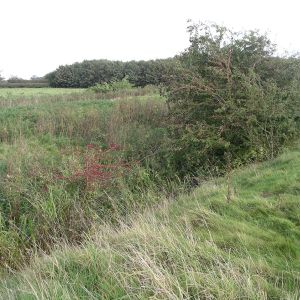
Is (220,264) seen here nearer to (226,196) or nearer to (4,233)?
(226,196)

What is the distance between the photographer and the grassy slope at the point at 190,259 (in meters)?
3.42

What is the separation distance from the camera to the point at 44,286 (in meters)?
3.65

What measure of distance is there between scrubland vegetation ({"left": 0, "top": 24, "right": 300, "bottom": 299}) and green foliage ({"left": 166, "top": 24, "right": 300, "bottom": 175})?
0.14ft

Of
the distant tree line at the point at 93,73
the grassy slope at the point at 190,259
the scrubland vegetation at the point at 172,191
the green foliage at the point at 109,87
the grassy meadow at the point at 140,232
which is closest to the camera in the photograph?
the grassy slope at the point at 190,259

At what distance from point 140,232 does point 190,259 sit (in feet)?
2.86

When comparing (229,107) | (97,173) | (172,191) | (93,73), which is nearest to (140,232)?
(97,173)

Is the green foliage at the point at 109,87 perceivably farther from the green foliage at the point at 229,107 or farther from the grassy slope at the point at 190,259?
the grassy slope at the point at 190,259

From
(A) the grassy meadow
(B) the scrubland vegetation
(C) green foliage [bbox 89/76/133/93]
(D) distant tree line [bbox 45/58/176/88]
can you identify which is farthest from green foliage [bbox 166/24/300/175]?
(D) distant tree line [bbox 45/58/176/88]

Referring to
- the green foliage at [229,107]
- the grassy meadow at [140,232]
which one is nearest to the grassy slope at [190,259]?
the grassy meadow at [140,232]

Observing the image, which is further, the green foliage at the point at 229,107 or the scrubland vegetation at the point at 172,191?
the green foliage at the point at 229,107

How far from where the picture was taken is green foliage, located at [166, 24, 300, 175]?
997 centimetres

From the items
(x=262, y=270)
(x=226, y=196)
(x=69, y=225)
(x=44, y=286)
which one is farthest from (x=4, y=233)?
(x=262, y=270)

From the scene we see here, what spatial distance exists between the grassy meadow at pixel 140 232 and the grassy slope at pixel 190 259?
14 mm

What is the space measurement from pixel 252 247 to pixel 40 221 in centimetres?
415
